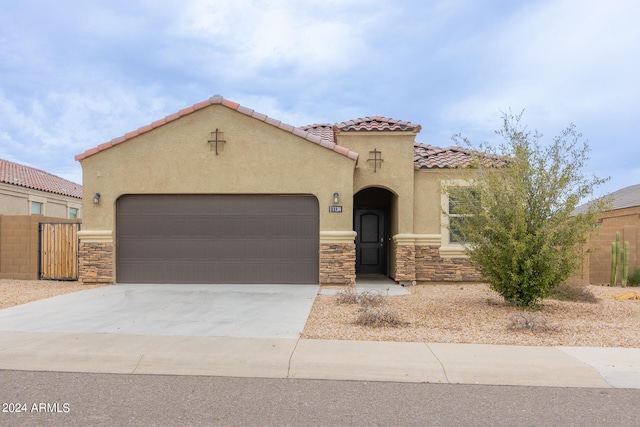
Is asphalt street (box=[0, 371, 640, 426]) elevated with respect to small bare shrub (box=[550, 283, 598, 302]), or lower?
lower

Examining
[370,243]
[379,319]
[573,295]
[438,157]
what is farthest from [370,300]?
[370,243]

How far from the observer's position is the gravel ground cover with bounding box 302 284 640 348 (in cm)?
718

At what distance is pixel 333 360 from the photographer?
6000 millimetres

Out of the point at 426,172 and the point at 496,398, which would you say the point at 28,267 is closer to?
the point at 426,172

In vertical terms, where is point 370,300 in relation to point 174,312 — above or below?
above

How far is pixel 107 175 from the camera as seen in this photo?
527 inches

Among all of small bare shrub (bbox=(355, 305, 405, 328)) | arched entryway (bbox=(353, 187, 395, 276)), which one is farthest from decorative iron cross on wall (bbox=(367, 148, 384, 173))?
small bare shrub (bbox=(355, 305, 405, 328))

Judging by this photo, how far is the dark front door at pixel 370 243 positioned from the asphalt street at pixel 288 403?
1184 cm

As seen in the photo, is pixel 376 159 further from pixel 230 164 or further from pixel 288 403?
pixel 288 403

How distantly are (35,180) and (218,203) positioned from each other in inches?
768

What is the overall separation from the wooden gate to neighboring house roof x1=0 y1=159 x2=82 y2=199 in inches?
432

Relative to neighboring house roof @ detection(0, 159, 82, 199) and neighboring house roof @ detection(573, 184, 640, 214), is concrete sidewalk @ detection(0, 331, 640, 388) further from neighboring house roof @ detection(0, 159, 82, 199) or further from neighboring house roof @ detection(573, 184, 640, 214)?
neighboring house roof @ detection(573, 184, 640, 214)

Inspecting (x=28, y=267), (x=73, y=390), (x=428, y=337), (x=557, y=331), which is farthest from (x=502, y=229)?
(x=28, y=267)

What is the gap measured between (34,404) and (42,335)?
2.87 meters
